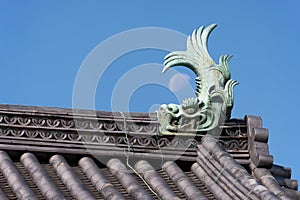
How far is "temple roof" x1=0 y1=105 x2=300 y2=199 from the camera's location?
17.6m

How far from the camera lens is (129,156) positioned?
726 inches

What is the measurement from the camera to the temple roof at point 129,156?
17.6 meters

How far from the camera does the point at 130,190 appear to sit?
57.3 feet

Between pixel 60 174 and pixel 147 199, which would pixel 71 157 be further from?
pixel 147 199

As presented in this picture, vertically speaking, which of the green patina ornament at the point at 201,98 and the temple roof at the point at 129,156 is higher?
the green patina ornament at the point at 201,98

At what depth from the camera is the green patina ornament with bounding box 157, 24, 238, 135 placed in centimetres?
1856

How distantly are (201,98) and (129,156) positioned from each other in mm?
1232

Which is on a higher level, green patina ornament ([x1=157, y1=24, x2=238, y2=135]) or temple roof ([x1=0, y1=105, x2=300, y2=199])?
green patina ornament ([x1=157, y1=24, x2=238, y2=135])

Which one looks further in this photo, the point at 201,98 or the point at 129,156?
the point at 201,98

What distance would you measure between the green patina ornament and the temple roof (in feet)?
0.47

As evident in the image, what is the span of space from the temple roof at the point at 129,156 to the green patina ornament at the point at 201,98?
5.7 inches

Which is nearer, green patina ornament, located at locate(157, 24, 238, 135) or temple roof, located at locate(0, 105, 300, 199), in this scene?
temple roof, located at locate(0, 105, 300, 199)

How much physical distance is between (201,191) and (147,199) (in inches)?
39.3

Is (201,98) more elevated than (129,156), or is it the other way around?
(201,98)
